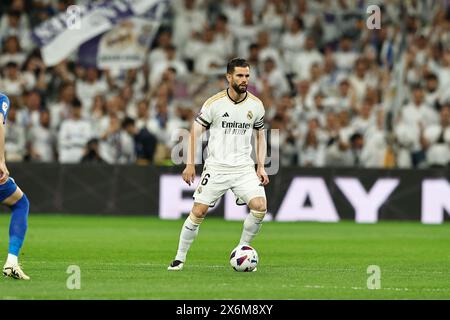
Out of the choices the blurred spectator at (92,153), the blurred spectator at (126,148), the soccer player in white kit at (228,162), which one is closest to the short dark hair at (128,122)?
the blurred spectator at (126,148)

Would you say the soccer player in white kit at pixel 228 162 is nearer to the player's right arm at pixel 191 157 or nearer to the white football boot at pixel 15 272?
the player's right arm at pixel 191 157

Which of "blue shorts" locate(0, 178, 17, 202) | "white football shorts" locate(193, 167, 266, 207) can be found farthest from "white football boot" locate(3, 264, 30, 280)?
"white football shorts" locate(193, 167, 266, 207)

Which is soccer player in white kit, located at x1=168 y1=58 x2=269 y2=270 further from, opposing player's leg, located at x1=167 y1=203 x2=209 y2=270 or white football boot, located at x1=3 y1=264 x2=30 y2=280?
white football boot, located at x1=3 y1=264 x2=30 y2=280

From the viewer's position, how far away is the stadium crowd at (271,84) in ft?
83.7

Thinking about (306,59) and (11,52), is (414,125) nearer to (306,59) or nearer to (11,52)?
(306,59)

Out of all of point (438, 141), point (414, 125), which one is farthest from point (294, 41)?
point (438, 141)

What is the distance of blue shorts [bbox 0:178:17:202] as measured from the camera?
42.2ft

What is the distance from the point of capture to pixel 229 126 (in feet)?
47.3

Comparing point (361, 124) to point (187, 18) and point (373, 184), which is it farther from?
point (187, 18)

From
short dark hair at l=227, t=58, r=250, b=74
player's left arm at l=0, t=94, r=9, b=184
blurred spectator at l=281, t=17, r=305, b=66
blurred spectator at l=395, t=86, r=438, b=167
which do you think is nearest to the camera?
player's left arm at l=0, t=94, r=9, b=184

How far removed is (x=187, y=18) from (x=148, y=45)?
2172 millimetres

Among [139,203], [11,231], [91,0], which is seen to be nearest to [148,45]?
[91,0]

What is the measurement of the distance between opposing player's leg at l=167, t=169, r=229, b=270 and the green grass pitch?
0.28 meters

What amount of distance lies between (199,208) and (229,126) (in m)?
1.05
